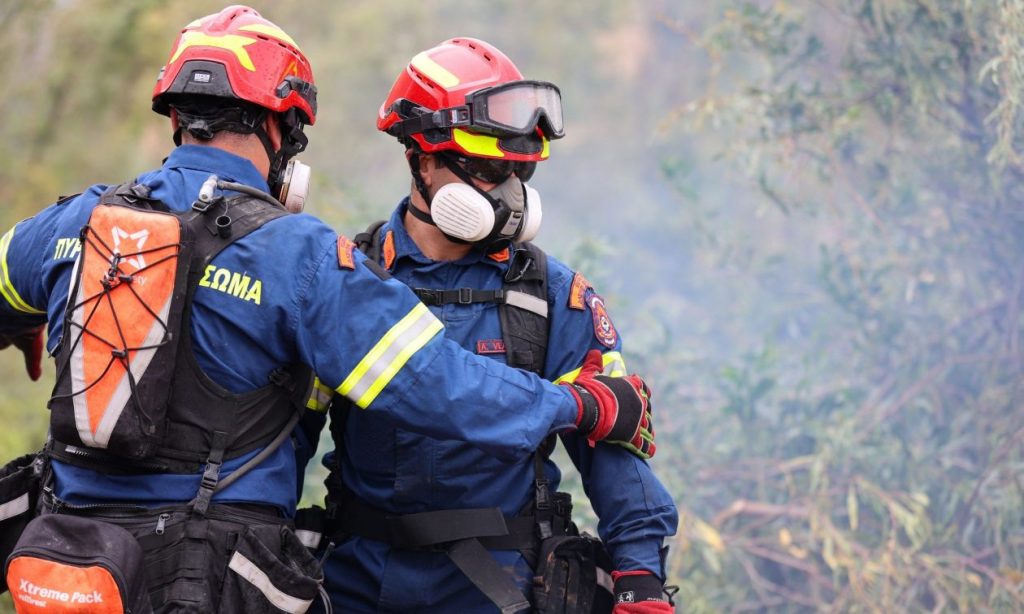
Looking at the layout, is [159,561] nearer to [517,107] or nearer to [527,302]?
[527,302]

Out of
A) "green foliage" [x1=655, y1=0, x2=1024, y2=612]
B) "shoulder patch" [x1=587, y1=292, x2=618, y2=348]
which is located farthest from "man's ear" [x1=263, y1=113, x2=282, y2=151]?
"green foliage" [x1=655, y1=0, x2=1024, y2=612]

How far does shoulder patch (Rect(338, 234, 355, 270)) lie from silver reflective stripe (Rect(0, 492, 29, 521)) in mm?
1084

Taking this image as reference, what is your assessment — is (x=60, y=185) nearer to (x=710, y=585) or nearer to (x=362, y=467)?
(x=710, y=585)

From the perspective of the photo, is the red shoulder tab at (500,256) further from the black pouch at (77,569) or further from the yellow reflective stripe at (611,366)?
the black pouch at (77,569)

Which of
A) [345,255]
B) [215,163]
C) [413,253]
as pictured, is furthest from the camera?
[413,253]

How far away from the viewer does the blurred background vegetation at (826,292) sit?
18.8 feet

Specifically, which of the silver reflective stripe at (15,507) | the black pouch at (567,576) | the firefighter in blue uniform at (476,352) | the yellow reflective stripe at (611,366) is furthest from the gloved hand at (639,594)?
the silver reflective stripe at (15,507)

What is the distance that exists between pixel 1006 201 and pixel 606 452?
→ 4.15 metres

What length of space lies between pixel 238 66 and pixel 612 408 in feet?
4.45

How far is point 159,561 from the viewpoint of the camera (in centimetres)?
254

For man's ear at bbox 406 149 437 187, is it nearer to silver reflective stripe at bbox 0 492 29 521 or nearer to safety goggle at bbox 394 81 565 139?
safety goggle at bbox 394 81 565 139

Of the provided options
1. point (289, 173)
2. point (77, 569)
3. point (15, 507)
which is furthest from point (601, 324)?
point (15, 507)

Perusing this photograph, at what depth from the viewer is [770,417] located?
6.77 m

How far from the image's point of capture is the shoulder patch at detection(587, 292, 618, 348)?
127 inches
